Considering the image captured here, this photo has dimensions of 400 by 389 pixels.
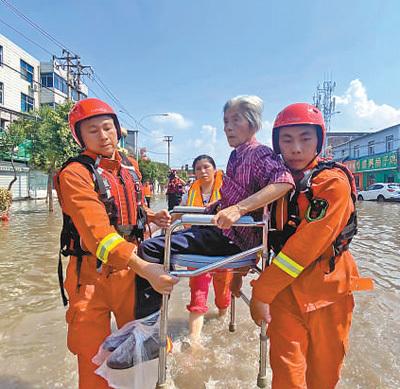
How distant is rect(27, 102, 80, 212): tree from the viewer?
13.0 meters

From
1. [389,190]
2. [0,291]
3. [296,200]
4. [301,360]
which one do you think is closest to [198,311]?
[301,360]

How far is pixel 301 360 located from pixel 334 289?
1.33 ft

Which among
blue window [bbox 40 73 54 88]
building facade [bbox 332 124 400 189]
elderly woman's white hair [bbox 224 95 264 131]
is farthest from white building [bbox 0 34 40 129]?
building facade [bbox 332 124 400 189]

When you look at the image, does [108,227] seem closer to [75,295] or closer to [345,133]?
[75,295]

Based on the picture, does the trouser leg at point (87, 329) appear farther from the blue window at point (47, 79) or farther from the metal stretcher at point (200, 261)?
the blue window at point (47, 79)

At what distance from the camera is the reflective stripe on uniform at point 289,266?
1.65 meters

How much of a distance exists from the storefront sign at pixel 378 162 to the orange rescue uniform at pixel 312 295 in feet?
103

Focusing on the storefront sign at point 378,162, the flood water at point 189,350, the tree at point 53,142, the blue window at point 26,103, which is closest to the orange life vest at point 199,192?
the flood water at point 189,350

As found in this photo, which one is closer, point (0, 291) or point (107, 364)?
point (107, 364)

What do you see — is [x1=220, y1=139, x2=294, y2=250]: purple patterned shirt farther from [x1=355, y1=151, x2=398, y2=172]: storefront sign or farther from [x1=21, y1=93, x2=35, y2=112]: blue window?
[x1=355, y1=151, x2=398, y2=172]: storefront sign

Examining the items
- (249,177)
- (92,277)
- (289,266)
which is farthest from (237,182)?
(92,277)

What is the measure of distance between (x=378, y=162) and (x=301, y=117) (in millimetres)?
33907

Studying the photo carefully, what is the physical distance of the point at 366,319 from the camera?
12.2 feet

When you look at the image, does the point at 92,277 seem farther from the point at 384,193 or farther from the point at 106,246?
the point at 384,193
